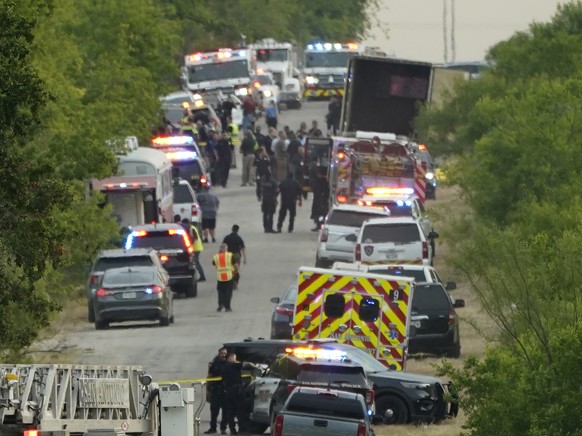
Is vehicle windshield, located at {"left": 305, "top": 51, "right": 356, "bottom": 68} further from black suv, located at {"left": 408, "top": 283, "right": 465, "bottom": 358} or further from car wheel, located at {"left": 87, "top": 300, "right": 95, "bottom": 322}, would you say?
black suv, located at {"left": 408, "top": 283, "right": 465, "bottom": 358}

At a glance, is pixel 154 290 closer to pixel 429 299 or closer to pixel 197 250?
pixel 197 250

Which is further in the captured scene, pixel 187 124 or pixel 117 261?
pixel 187 124

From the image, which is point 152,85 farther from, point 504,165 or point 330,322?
point 330,322

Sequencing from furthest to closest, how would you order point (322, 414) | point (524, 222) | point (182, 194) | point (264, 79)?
point (264, 79)
point (182, 194)
point (524, 222)
point (322, 414)

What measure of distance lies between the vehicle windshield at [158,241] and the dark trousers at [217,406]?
57.1 ft

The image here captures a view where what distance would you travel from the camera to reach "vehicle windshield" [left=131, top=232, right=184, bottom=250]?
45375 millimetres

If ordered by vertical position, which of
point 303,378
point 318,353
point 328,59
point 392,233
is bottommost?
point 328,59

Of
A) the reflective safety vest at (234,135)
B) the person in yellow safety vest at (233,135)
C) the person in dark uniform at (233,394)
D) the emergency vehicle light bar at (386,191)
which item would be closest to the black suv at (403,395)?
the person in dark uniform at (233,394)

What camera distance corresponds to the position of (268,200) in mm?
54906

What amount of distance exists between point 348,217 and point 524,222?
7535 millimetres

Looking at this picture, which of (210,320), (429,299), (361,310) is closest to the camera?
(361,310)

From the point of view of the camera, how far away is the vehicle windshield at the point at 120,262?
136 ft

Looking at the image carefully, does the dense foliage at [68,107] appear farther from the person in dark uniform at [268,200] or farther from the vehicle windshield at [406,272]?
the vehicle windshield at [406,272]

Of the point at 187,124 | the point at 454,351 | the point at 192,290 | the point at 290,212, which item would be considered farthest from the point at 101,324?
the point at 187,124
